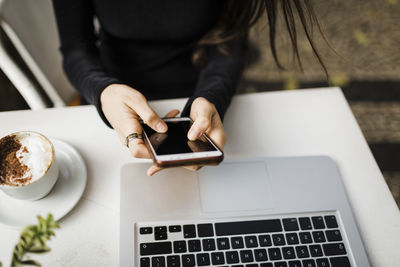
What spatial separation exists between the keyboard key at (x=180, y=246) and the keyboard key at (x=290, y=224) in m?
0.18

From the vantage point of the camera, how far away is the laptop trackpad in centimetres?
54

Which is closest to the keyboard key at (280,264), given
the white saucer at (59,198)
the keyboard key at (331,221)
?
the keyboard key at (331,221)

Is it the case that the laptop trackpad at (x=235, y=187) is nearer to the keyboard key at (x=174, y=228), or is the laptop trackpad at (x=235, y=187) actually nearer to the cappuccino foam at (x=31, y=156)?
the keyboard key at (x=174, y=228)

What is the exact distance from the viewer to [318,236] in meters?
0.51

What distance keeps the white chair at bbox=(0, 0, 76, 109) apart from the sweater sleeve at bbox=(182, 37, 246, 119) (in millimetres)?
408

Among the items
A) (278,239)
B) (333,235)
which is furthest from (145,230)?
(333,235)

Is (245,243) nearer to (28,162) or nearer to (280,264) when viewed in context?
(280,264)

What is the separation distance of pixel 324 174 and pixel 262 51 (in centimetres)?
126

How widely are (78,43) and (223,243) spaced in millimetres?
621

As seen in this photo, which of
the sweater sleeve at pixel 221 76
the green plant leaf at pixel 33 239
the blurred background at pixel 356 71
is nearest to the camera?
the green plant leaf at pixel 33 239

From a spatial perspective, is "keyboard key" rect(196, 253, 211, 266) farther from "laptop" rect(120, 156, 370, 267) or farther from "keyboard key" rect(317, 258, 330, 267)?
"keyboard key" rect(317, 258, 330, 267)

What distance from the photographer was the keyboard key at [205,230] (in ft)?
1.64

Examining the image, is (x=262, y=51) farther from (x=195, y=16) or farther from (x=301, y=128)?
(x=301, y=128)

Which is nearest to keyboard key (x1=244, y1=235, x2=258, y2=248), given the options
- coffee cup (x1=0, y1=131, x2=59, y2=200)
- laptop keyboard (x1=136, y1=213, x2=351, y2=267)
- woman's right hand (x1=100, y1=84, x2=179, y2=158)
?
laptop keyboard (x1=136, y1=213, x2=351, y2=267)
